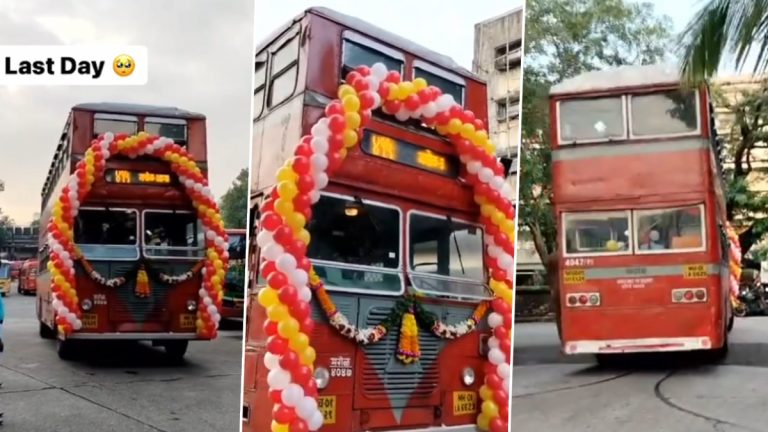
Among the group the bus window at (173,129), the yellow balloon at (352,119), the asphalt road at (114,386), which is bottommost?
the asphalt road at (114,386)

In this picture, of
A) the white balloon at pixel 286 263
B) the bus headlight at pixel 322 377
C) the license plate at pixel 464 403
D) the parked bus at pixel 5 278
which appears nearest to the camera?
the white balloon at pixel 286 263

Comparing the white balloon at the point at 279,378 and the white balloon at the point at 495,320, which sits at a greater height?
the white balloon at the point at 495,320

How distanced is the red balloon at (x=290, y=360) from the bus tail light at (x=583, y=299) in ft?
4.09

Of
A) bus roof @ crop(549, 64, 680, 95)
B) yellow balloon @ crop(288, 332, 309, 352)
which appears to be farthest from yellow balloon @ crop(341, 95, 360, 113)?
bus roof @ crop(549, 64, 680, 95)

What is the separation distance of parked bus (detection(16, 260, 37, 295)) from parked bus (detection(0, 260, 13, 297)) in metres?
0.04

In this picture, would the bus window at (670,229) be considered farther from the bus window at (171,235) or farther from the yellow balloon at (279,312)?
the bus window at (171,235)

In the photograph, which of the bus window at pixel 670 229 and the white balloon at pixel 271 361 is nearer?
the white balloon at pixel 271 361

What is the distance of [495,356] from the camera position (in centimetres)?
224

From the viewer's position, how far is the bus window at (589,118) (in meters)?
2.66

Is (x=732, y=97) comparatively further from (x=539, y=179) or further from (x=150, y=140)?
(x=150, y=140)

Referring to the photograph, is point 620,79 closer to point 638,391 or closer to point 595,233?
point 595,233

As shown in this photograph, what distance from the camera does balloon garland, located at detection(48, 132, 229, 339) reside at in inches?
98.3

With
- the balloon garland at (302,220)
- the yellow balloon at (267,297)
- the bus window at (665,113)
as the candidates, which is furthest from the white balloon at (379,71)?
the bus window at (665,113)

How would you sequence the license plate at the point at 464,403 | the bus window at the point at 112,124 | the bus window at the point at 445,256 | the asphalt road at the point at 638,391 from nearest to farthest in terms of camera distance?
the bus window at the point at 445,256
the license plate at the point at 464,403
the asphalt road at the point at 638,391
the bus window at the point at 112,124
